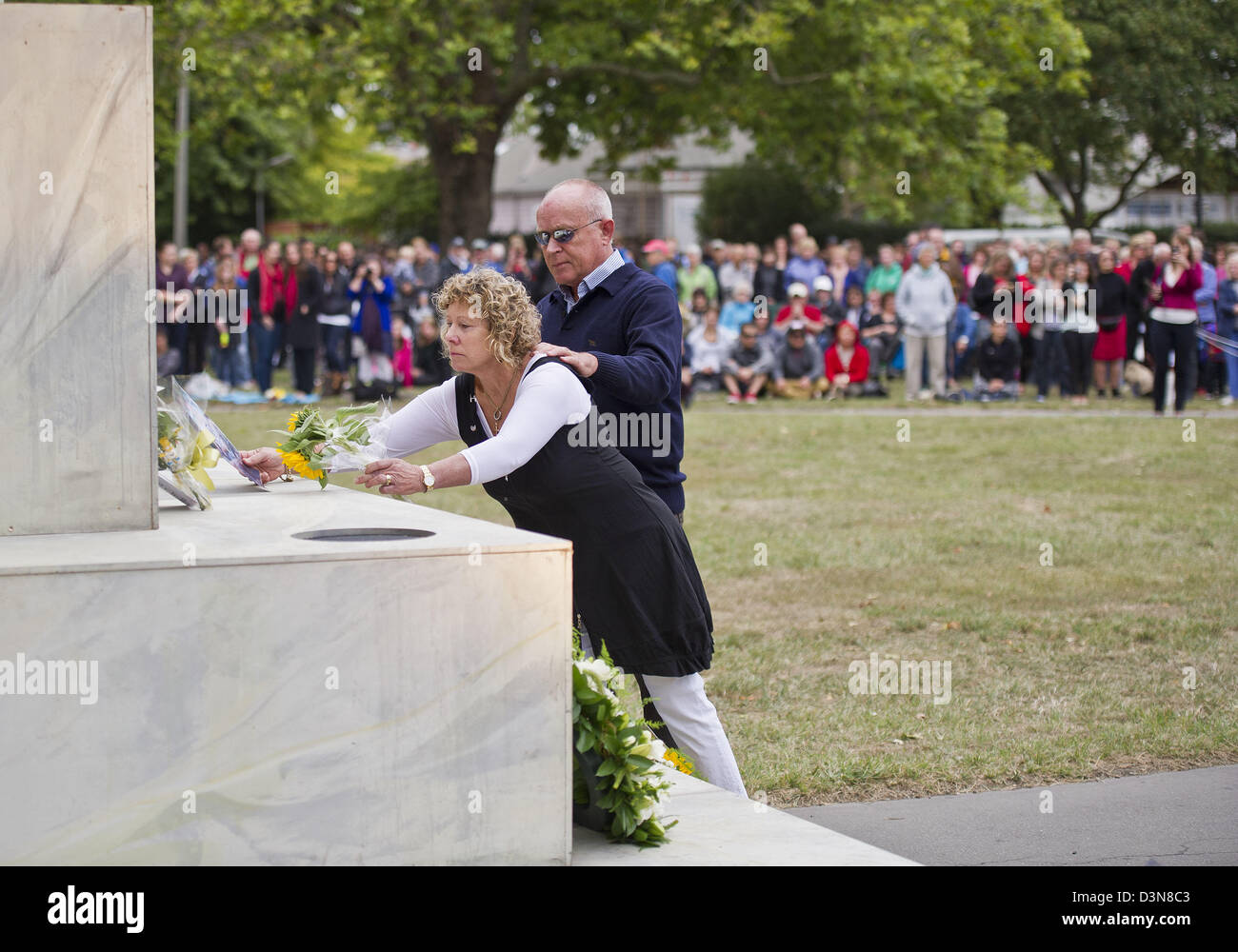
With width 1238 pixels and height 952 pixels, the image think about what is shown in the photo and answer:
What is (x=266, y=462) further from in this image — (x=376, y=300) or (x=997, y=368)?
(x=997, y=368)

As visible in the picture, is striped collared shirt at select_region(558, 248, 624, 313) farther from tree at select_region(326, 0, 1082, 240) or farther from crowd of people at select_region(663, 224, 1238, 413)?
tree at select_region(326, 0, 1082, 240)

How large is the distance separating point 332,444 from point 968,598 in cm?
476

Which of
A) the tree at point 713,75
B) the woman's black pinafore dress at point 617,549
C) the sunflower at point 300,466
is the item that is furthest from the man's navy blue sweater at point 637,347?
the tree at point 713,75

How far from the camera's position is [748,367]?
2086 cm

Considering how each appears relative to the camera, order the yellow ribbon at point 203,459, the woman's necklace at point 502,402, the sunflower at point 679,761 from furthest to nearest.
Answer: the sunflower at point 679,761 → the yellow ribbon at point 203,459 → the woman's necklace at point 502,402

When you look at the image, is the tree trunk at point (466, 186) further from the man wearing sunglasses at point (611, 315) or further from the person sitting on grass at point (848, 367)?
the man wearing sunglasses at point (611, 315)

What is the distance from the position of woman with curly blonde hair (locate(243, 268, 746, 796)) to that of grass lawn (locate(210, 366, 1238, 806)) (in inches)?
47.4

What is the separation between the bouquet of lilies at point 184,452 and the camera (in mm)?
4230

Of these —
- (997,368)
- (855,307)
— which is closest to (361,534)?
(997,368)

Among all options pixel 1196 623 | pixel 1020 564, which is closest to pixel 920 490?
pixel 1020 564

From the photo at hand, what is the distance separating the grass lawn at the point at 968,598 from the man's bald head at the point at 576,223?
6.41ft

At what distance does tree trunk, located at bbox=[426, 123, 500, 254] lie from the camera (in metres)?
27.5
